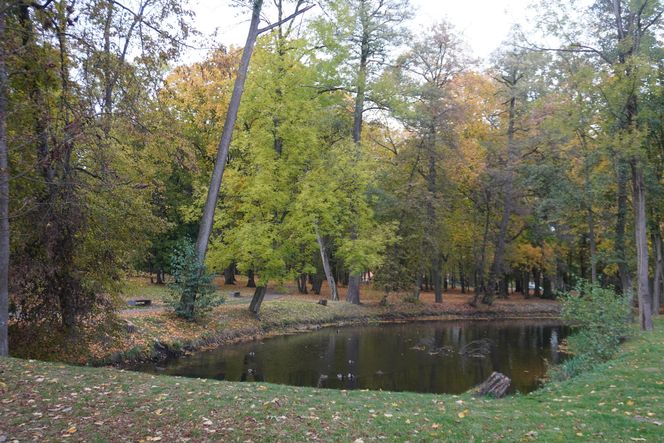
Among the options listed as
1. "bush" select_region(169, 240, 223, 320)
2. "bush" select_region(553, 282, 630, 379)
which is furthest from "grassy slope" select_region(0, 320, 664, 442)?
"bush" select_region(169, 240, 223, 320)

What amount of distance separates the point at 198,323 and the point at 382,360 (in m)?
6.54

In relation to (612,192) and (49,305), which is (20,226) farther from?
(612,192)

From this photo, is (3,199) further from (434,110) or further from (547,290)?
(547,290)

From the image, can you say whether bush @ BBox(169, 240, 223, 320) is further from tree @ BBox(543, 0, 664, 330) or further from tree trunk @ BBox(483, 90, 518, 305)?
tree trunk @ BBox(483, 90, 518, 305)

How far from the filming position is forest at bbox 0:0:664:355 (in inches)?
343

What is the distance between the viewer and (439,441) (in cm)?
541

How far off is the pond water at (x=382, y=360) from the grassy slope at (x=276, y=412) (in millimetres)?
4167

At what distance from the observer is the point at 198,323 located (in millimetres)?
16922

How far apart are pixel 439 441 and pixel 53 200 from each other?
811 cm

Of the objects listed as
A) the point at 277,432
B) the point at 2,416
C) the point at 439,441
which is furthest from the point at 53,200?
the point at 439,441

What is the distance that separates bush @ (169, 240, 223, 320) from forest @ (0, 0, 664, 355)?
70 millimetres

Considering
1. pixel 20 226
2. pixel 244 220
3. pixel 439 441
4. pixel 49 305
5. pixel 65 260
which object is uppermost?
pixel 244 220

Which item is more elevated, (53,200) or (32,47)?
(32,47)

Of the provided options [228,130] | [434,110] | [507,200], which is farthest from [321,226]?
[507,200]
